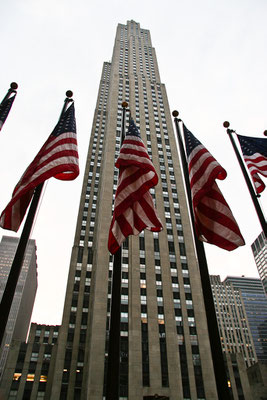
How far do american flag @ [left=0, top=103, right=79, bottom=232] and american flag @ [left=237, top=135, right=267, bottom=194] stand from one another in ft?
27.6

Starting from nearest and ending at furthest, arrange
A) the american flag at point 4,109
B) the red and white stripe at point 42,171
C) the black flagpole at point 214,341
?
the black flagpole at point 214,341 → the red and white stripe at point 42,171 → the american flag at point 4,109

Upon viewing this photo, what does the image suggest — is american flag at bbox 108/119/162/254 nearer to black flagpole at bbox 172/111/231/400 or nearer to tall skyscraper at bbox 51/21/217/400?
black flagpole at bbox 172/111/231/400

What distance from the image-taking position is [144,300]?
52.0 metres

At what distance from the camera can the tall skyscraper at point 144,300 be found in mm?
45281

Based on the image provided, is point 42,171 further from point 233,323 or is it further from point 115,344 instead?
point 233,323

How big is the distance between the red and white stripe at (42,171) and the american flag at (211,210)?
421 cm

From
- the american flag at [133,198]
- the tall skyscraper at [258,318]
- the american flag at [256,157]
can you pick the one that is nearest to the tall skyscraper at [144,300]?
the american flag at [256,157]

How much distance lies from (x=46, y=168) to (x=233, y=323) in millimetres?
145653

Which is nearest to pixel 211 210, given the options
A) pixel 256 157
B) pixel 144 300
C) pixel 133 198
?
pixel 133 198

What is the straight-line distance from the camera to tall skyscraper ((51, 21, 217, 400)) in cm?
4528

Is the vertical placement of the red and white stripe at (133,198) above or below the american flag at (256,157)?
below

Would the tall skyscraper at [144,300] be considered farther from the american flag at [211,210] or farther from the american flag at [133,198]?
the american flag at [211,210]

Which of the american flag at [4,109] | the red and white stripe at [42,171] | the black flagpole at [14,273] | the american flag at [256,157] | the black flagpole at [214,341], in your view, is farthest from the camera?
the american flag at [256,157]

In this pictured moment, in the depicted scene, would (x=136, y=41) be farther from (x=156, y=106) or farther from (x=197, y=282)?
(x=197, y=282)
